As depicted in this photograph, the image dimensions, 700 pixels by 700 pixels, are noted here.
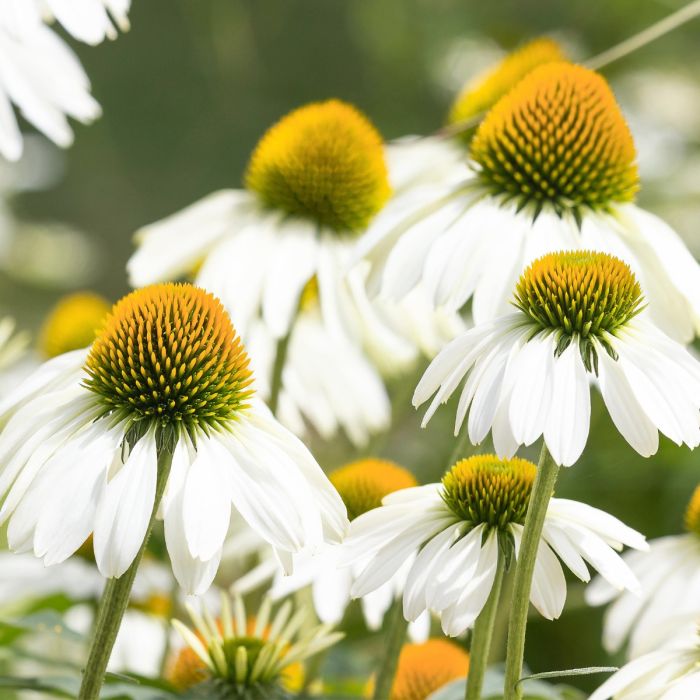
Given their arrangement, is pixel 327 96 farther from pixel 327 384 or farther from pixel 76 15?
pixel 76 15

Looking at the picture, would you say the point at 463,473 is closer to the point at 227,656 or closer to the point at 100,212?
the point at 227,656

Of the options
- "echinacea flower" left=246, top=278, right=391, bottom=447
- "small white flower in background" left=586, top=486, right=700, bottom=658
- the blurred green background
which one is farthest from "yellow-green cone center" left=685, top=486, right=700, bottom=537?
"echinacea flower" left=246, top=278, right=391, bottom=447

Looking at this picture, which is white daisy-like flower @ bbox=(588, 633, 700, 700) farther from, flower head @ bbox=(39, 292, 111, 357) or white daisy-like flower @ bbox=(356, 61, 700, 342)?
flower head @ bbox=(39, 292, 111, 357)

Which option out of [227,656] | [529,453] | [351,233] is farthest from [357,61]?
[227,656]

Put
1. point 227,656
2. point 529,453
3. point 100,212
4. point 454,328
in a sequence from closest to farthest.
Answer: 1. point 227,656
2. point 454,328
3. point 529,453
4. point 100,212

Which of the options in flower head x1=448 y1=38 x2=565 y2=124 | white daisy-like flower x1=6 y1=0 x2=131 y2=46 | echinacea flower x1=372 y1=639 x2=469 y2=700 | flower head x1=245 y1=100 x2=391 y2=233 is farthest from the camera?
flower head x1=448 y1=38 x2=565 y2=124

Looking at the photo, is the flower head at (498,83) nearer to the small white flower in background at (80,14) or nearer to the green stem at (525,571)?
the small white flower in background at (80,14)
